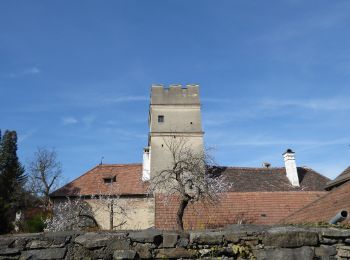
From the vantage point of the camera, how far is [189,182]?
76.7 feet

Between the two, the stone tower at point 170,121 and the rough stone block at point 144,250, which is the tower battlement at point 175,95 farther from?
the rough stone block at point 144,250

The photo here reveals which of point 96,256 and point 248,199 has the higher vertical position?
point 248,199

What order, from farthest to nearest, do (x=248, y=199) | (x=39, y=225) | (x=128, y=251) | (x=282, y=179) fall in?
(x=282, y=179)
(x=248, y=199)
(x=39, y=225)
(x=128, y=251)

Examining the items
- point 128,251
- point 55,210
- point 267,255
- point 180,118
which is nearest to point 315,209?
point 267,255

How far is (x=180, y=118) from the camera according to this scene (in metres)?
30.6

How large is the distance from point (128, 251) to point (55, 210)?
24595 mm

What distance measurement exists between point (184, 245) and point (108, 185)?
2500cm

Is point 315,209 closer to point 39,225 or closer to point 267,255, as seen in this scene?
point 267,255

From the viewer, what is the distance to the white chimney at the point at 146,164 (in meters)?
29.5

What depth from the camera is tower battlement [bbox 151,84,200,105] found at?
3097 centimetres

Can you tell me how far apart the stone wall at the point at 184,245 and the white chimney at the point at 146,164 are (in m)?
24.5

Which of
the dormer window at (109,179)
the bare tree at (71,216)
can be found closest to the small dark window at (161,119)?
the dormer window at (109,179)

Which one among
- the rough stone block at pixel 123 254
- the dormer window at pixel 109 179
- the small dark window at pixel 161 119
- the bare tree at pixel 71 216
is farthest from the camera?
the small dark window at pixel 161 119

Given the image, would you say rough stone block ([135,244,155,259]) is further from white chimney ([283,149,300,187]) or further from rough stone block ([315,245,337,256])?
white chimney ([283,149,300,187])
